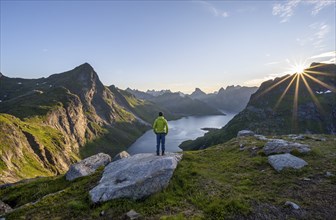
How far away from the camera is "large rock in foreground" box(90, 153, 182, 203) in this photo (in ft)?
61.5

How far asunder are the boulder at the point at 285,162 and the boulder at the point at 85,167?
2110 centimetres

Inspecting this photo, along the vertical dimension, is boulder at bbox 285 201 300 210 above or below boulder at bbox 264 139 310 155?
below

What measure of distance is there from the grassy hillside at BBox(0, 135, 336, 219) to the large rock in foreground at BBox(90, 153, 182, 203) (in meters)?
0.59

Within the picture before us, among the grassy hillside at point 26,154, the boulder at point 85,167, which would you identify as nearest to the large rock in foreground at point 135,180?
the boulder at point 85,167

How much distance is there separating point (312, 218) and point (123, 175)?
14.0 metres

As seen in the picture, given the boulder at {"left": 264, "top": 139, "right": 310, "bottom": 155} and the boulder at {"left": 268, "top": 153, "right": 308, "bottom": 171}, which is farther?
the boulder at {"left": 264, "top": 139, "right": 310, "bottom": 155}

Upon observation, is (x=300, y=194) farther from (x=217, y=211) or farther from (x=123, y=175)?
(x=123, y=175)

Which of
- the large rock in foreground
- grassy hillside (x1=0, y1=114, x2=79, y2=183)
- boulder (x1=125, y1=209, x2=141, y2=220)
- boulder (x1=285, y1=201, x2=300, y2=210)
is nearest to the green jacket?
the large rock in foreground

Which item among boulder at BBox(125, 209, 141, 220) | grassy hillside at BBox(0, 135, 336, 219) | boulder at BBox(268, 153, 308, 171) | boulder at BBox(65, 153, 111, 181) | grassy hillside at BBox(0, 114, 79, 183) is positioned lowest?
grassy hillside at BBox(0, 114, 79, 183)

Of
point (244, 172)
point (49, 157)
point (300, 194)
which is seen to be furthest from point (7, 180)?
point (300, 194)

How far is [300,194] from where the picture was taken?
1827 centimetres

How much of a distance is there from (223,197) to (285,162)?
28.5 ft

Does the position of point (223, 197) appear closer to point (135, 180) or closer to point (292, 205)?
point (292, 205)

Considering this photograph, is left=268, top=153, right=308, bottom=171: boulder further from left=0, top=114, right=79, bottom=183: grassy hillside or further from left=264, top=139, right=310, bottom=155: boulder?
left=0, top=114, right=79, bottom=183: grassy hillside
